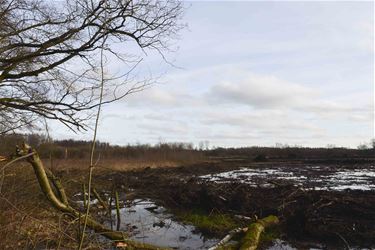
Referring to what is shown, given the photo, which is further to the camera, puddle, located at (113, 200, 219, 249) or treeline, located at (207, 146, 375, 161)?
treeline, located at (207, 146, 375, 161)

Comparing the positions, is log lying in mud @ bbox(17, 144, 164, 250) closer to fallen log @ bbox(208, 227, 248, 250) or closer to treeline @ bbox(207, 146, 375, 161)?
fallen log @ bbox(208, 227, 248, 250)

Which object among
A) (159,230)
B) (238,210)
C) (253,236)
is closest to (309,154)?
(238,210)

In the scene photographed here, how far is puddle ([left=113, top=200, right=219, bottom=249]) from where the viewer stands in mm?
9875

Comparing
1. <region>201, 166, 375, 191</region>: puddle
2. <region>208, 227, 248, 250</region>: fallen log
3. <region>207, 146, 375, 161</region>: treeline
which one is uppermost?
<region>207, 146, 375, 161</region>: treeline

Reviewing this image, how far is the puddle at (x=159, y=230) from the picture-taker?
988cm

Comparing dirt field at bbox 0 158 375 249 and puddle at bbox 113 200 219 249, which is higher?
dirt field at bbox 0 158 375 249

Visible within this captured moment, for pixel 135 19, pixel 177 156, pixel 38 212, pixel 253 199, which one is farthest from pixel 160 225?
pixel 177 156

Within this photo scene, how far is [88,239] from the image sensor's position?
20.1 ft

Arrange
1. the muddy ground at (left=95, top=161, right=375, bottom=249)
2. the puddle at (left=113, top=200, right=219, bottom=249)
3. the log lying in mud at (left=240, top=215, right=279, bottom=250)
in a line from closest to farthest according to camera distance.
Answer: the log lying in mud at (left=240, top=215, right=279, bottom=250) < the puddle at (left=113, top=200, right=219, bottom=249) < the muddy ground at (left=95, top=161, right=375, bottom=249)

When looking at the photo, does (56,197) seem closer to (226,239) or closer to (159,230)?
(226,239)

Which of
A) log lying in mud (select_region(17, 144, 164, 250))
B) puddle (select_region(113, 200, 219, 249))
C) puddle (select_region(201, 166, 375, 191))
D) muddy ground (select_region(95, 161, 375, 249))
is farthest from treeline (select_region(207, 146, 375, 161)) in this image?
→ log lying in mud (select_region(17, 144, 164, 250))

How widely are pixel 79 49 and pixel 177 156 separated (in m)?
39.3

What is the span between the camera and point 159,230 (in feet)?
37.4

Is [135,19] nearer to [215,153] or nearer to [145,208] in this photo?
[145,208]
